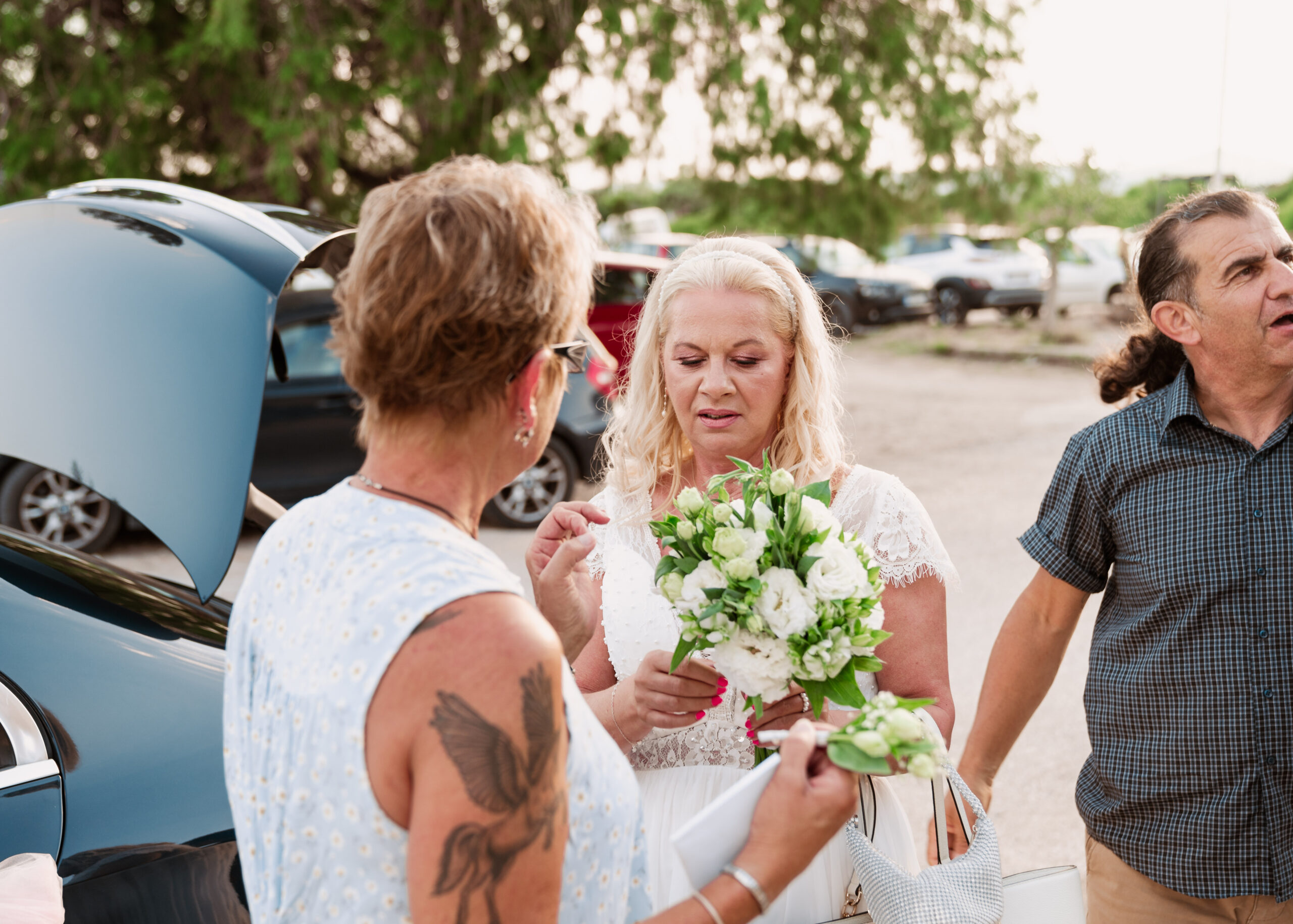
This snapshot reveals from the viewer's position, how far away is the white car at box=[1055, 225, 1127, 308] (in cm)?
1947

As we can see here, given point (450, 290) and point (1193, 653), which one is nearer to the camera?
point (450, 290)

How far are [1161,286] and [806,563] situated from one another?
3.97ft

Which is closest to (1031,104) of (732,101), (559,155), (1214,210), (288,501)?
(732,101)

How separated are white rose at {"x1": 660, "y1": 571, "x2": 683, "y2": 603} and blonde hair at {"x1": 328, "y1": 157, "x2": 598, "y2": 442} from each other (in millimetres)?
556

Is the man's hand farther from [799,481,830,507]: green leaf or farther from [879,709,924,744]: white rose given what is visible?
[879,709,924,744]: white rose

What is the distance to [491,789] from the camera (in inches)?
42.3

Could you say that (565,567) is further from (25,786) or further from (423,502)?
(25,786)

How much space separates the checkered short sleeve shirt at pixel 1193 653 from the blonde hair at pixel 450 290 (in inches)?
58.0

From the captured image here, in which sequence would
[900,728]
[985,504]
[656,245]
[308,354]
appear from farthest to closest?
[656,245], [985,504], [308,354], [900,728]

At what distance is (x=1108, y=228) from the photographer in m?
19.8

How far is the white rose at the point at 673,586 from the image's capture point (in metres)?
1.68

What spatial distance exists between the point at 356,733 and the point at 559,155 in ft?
30.0

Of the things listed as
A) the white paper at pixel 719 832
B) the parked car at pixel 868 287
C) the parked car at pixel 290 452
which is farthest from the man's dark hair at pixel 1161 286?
the parked car at pixel 868 287

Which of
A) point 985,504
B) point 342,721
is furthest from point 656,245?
point 342,721
